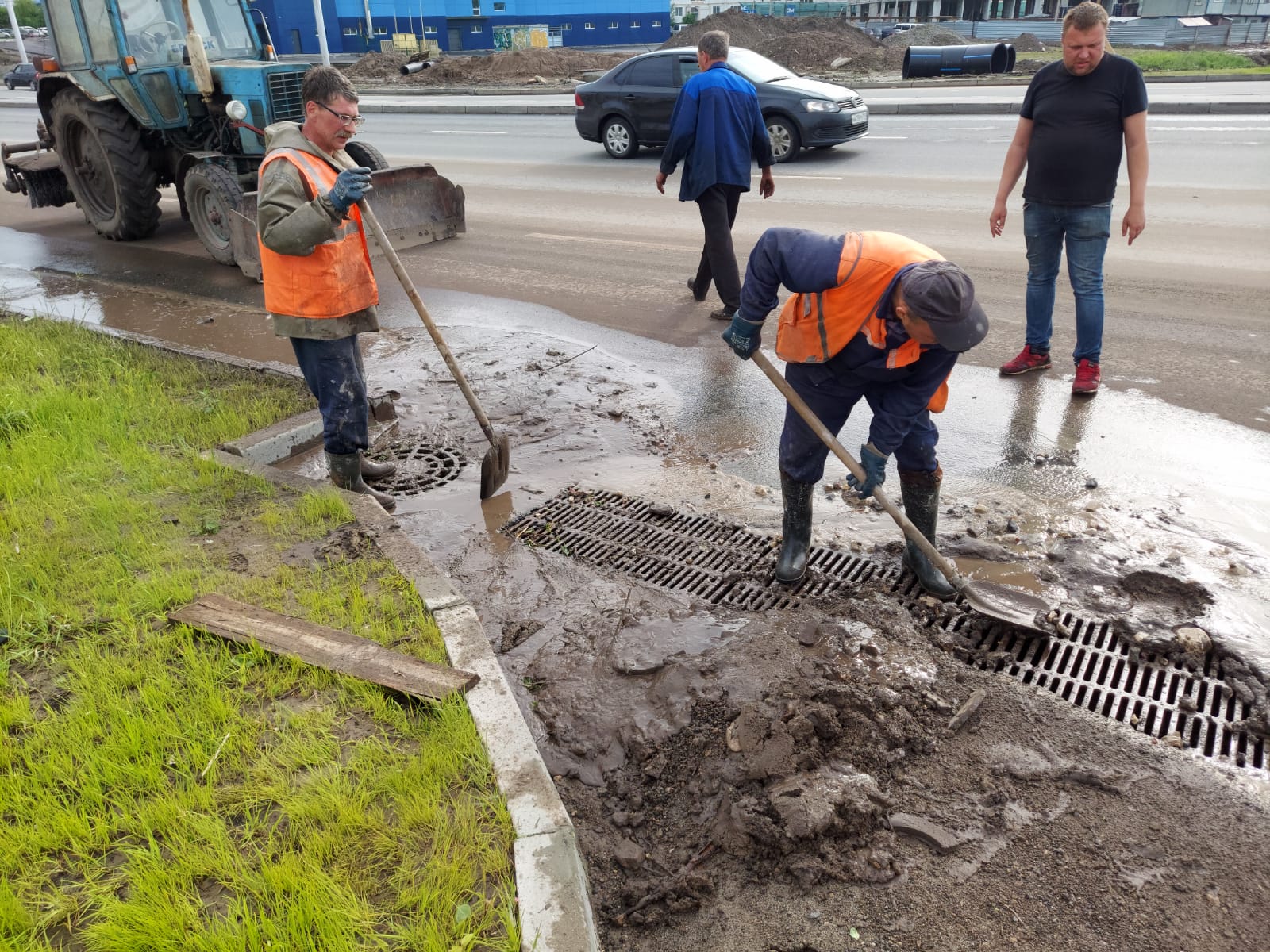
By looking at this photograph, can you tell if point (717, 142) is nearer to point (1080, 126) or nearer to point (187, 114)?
point (1080, 126)

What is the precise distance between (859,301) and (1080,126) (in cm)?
261

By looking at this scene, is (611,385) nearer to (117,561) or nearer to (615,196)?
(117,561)

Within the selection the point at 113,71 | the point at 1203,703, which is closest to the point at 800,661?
the point at 1203,703

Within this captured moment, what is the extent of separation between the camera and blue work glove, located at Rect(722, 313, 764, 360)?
348 centimetres

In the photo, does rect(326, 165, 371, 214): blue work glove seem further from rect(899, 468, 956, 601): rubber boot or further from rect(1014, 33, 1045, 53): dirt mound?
rect(1014, 33, 1045, 53): dirt mound

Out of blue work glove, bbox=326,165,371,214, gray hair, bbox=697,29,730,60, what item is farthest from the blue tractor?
blue work glove, bbox=326,165,371,214

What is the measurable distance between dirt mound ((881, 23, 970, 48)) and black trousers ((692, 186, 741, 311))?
25403mm

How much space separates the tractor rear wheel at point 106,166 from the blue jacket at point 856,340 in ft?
27.9

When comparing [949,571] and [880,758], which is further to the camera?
[949,571]

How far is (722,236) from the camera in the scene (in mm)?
6473

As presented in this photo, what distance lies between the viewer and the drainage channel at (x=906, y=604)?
3.02 m

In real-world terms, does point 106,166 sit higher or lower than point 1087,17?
lower

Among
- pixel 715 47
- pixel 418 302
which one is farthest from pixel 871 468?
pixel 715 47

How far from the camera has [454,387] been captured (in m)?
5.95
